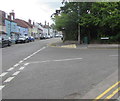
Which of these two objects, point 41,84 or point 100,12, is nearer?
point 41,84

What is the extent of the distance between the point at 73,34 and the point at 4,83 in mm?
26814

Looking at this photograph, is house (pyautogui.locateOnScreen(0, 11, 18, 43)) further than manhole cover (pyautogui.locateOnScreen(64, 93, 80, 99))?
Yes

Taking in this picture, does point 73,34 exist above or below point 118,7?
below

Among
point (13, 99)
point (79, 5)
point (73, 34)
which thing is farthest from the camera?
point (73, 34)

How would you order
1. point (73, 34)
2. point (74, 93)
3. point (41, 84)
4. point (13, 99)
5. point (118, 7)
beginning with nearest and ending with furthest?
1. point (13, 99)
2. point (74, 93)
3. point (41, 84)
4. point (118, 7)
5. point (73, 34)

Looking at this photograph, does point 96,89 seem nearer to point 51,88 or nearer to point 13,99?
point 51,88

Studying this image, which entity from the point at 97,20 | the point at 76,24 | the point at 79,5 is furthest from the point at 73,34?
the point at 97,20

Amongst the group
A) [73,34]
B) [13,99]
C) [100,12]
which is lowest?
[13,99]

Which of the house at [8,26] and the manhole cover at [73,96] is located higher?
the house at [8,26]

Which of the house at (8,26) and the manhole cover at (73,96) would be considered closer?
the manhole cover at (73,96)

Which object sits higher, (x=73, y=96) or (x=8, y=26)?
(x=8, y=26)

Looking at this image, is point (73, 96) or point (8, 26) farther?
point (8, 26)

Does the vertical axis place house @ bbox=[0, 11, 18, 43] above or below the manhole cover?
above

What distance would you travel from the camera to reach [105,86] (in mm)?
6113
